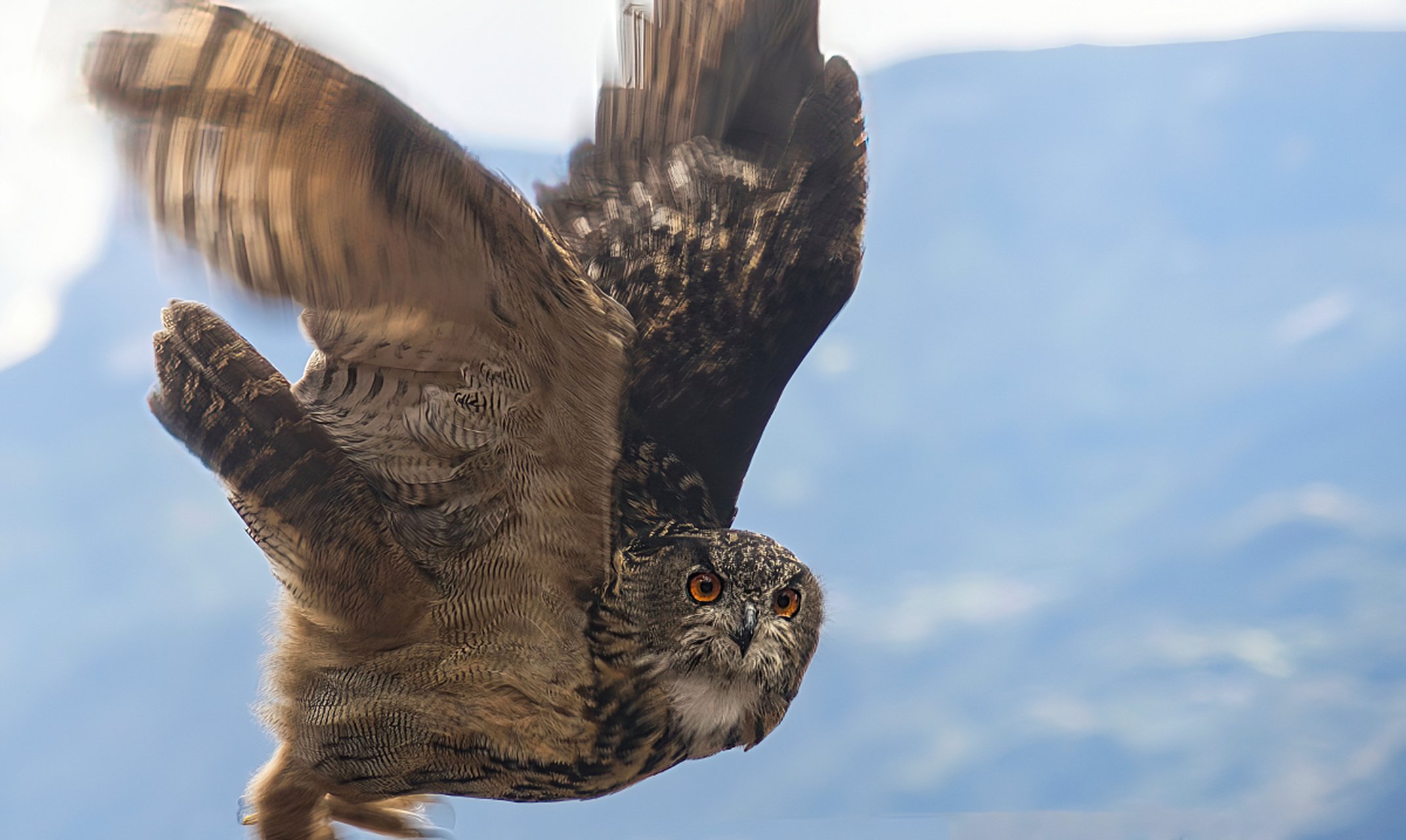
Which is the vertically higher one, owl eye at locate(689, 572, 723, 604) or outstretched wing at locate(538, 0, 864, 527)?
outstretched wing at locate(538, 0, 864, 527)

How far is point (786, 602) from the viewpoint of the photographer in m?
0.94

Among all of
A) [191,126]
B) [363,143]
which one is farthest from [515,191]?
[191,126]

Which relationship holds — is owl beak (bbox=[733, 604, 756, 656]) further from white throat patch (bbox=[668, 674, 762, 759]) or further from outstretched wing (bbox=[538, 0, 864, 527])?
outstretched wing (bbox=[538, 0, 864, 527])

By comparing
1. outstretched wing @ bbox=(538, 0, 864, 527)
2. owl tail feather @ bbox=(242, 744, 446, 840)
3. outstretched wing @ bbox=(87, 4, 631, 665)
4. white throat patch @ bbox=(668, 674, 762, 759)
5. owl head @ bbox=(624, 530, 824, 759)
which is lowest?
owl tail feather @ bbox=(242, 744, 446, 840)

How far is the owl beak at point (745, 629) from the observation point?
2.96 feet

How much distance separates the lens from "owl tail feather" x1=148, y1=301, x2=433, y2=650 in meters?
0.88

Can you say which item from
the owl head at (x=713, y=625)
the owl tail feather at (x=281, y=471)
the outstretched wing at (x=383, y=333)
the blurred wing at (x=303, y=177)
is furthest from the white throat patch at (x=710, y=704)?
the blurred wing at (x=303, y=177)

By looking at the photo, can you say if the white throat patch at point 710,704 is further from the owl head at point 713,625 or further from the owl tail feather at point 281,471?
the owl tail feather at point 281,471

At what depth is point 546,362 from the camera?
79 cm

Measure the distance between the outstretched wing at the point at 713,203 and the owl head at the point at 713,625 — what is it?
0.14 m

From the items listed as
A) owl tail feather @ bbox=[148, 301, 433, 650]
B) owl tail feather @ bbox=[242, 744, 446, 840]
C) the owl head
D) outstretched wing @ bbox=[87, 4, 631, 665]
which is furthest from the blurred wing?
owl tail feather @ bbox=[242, 744, 446, 840]

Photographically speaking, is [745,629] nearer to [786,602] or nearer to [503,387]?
[786,602]

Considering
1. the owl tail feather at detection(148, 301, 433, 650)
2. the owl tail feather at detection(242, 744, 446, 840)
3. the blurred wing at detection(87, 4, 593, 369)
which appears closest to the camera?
the blurred wing at detection(87, 4, 593, 369)

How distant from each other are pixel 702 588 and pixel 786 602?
0.09m
